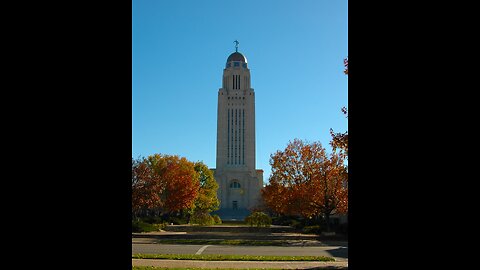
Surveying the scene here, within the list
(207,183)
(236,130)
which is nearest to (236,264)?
(207,183)

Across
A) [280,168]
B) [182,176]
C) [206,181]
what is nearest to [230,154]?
[206,181]

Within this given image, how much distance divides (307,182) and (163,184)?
45.8 feet

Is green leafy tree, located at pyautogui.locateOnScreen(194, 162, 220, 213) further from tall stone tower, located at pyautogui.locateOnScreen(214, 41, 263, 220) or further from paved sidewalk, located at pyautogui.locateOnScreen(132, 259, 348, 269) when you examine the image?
paved sidewalk, located at pyautogui.locateOnScreen(132, 259, 348, 269)

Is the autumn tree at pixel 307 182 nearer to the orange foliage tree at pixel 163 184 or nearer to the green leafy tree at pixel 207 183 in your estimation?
the orange foliage tree at pixel 163 184

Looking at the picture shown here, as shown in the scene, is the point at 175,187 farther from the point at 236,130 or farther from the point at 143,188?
the point at 236,130

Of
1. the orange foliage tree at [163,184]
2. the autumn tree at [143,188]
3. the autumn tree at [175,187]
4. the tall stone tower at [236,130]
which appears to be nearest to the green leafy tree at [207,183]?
the orange foliage tree at [163,184]

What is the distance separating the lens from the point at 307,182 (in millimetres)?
31531

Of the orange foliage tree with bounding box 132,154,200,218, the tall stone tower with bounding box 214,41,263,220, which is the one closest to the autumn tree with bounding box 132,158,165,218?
the orange foliage tree with bounding box 132,154,200,218

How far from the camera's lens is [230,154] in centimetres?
8988
